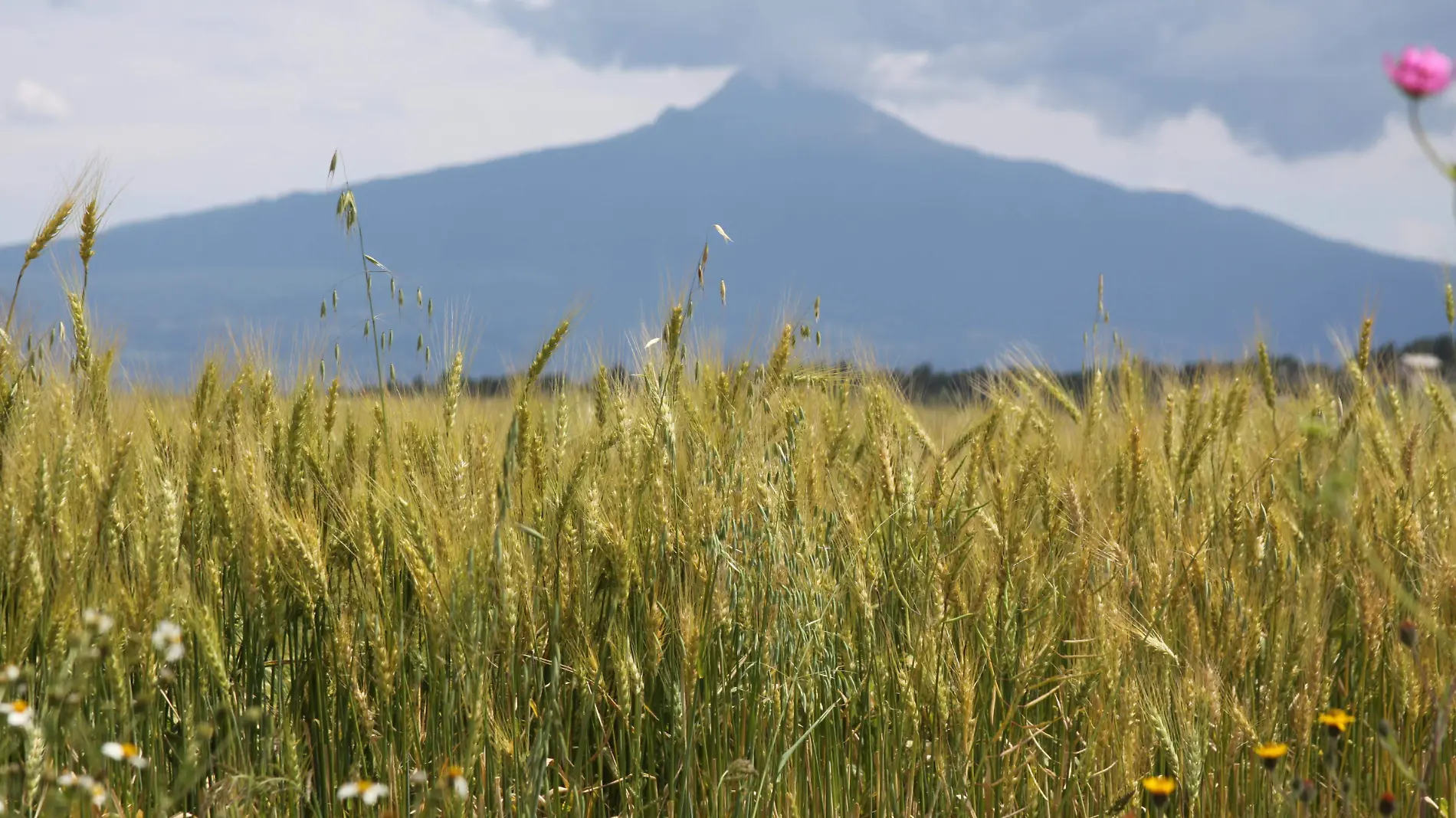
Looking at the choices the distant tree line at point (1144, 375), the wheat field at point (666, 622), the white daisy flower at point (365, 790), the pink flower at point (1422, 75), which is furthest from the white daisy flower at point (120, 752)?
the pink flower at point (1422, 75)

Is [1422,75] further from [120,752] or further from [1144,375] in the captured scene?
[1144,375]

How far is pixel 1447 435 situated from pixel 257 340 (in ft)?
10.7

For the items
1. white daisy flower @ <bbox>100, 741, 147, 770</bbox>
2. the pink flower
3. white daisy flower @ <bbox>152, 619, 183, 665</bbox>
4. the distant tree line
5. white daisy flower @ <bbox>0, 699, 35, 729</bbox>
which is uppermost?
the pink flower

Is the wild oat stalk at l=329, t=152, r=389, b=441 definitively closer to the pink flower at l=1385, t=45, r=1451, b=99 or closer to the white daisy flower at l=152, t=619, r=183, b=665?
the white daisy flower at l=152, t=619, r=183, b=665

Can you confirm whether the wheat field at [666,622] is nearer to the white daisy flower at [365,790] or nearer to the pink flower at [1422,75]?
the white daisy flower at [365,790]

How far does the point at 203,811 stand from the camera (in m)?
1.35

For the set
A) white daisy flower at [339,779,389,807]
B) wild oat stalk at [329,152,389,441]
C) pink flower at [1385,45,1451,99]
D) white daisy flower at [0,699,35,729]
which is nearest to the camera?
pink flower at [1385,45,1451,99]

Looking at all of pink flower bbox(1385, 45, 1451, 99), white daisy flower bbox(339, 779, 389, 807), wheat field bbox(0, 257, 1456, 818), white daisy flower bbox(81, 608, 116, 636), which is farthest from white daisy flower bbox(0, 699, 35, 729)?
pink flower bbox(1385, 45, 1451, 99)

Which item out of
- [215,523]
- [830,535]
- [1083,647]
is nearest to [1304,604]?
[1083,647]

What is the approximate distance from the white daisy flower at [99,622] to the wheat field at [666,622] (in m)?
0.01

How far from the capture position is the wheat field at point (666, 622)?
4.99 feet

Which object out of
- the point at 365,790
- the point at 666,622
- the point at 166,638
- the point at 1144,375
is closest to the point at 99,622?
the point at 166,638

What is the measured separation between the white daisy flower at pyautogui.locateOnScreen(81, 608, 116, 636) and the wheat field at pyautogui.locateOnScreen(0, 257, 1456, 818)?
13 mm

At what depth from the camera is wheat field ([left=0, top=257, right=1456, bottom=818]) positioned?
4.99 ft
